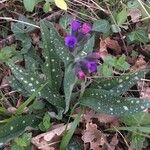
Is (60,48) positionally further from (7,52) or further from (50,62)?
(7,52)

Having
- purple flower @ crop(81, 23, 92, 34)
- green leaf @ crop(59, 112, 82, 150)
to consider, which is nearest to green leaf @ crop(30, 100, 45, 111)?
green leaf @ crop(59, 112, 82, 150)

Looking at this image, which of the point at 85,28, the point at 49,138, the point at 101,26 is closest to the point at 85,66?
the point at 85,28

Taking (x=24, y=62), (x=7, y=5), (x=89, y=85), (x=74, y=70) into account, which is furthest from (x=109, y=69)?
(x=7, y=5)

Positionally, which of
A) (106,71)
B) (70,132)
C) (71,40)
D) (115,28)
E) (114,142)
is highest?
(71,40)

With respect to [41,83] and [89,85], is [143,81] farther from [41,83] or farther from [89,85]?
[41,83]

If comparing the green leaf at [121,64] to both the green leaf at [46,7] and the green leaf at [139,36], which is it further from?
Answer: the green leaf at [46,7]

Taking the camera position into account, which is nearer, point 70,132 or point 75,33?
point 75,33

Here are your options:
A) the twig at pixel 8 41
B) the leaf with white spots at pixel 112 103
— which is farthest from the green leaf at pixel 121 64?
the twig at pixel 8 41
